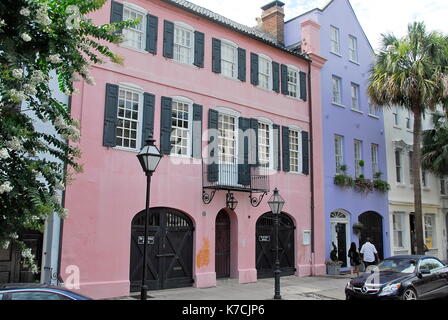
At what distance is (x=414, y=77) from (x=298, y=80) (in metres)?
5.22

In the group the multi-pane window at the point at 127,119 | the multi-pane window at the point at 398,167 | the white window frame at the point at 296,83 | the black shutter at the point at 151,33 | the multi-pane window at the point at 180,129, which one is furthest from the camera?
the multi-pane window at the point at 398,167

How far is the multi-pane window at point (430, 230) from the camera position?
87.9ft

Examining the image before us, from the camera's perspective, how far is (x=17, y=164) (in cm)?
674

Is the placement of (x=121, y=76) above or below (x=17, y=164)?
above

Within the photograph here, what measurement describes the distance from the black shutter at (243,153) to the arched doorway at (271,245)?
6.75 feet

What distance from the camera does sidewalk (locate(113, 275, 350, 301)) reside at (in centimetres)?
1343

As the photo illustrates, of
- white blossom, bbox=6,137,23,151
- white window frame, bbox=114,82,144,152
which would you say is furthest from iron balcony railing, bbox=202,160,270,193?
white blossom, bbox=6,137,23,151

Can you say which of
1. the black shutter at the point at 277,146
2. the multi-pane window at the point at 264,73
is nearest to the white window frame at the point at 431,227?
the black shutter at the point at 277,146

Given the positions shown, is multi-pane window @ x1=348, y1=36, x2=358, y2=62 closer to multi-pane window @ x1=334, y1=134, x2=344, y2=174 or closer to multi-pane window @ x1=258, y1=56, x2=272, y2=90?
multi-pane window @ x1=334, y1=134, x2=344, y2=174

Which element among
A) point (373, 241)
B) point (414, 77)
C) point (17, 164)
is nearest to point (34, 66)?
point (17, 164)

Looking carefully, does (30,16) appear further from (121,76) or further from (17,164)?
(121,76)

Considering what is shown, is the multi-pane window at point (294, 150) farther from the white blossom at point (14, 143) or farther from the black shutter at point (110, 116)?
the white blossom at point (14, 143)

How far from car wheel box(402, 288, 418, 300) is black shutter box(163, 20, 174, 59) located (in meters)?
10.6

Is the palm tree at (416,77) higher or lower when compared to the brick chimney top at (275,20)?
lower
